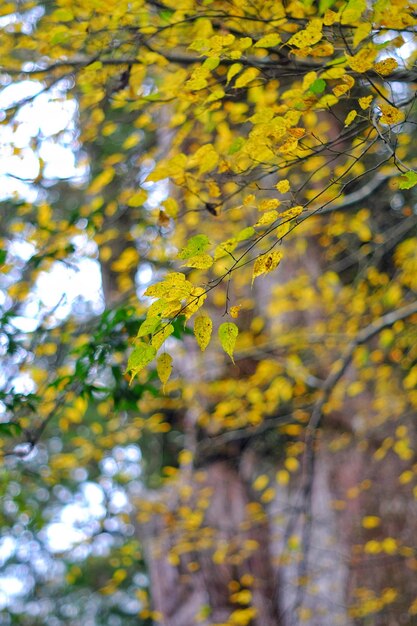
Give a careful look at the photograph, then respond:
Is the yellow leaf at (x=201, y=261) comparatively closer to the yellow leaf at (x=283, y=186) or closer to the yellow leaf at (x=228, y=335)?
the yellow leaf at (x=228, y=335)

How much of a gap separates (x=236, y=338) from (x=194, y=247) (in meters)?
1.61

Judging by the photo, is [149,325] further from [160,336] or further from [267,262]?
[267,262]

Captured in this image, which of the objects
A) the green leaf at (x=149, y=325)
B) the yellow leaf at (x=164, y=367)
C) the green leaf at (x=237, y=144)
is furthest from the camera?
the green leaf at (x=237, y=144)

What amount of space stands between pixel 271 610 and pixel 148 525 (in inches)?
43.4

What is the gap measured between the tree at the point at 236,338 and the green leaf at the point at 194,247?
48 centimetres

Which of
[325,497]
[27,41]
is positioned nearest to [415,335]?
[325,497]

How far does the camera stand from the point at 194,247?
4.64 feet

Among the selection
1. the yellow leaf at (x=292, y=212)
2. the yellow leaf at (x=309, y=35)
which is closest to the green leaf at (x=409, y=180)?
the yellow leaf at (x=292, y=212)

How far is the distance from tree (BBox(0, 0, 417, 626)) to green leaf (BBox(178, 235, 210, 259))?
478 millimetres

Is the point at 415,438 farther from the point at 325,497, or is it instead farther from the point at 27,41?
the point at 27,41

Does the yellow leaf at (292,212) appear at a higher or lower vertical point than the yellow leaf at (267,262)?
higher

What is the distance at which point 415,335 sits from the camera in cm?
397

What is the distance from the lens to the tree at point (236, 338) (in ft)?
7.80

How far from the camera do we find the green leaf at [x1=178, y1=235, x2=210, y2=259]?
4.62ft
